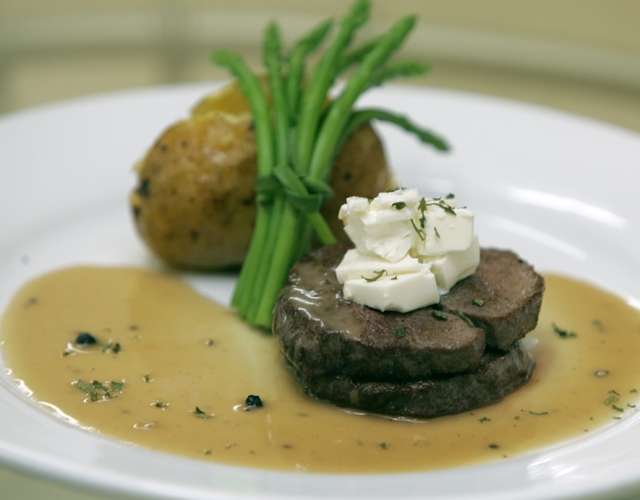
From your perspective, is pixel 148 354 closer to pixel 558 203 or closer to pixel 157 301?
pixel 157 301

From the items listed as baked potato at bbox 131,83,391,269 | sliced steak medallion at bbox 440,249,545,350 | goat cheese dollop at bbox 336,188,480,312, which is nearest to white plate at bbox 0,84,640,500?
baked potato at bbox 131,83,391,269

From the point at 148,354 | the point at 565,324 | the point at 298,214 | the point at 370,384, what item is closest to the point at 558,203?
the point at 565,324

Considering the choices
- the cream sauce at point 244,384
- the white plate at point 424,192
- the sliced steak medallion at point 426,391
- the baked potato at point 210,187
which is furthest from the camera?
the baked potato at point 210,187

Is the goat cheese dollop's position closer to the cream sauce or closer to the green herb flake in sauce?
the green herb flake in sauce

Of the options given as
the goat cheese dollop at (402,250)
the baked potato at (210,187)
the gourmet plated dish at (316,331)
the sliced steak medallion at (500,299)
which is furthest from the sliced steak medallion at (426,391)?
the baked potato at (210,187)

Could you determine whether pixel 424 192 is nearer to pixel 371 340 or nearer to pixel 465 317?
pixel 465 317

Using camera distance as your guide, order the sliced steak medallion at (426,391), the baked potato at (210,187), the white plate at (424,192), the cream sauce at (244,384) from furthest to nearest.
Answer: the baked potato at (210,187)
the sliced steak medallion at (426,391)
the cream sauce at (244,384)
the white plate at (424,192)

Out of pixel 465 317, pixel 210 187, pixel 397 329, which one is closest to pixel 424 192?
pixel 210 187

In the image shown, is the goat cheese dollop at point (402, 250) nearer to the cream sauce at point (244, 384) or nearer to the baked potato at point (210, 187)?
the cream sauce at point (244, 384)
